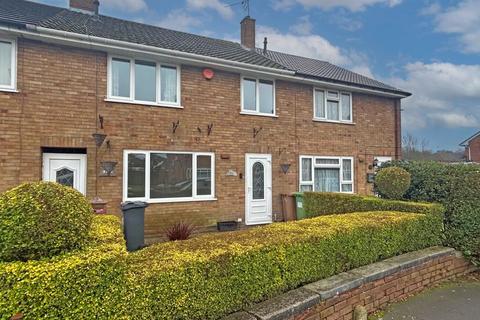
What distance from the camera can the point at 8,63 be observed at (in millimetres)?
6926

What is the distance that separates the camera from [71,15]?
9.73 meters

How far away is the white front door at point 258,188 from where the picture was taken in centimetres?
974

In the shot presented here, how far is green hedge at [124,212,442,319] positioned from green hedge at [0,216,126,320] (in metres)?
0.17

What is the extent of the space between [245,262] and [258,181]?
710cm

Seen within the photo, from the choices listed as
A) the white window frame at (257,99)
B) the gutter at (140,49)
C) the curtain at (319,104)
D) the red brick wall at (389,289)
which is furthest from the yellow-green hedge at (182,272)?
the curtain at (319,104)

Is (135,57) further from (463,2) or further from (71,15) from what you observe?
(463,2)

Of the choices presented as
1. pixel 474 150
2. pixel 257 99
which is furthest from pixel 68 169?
pixel 474 150

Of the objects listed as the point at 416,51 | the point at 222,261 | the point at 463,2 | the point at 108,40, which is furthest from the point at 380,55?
the point at 222,261

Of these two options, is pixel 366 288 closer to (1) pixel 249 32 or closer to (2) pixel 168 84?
(2) pixel 168 84

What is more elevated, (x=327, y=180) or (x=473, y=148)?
(x=473, y=148)

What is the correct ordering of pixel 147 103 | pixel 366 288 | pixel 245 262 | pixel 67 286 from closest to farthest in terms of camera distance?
pixel 67 286
pixel 245 262
pixel 366 288
pixel 147 103

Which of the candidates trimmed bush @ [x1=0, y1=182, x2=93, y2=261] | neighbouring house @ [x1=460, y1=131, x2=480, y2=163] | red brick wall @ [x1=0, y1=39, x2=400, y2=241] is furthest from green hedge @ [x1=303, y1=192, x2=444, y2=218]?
neighbouring house @ [x1=460, y1=131, x2=480, y2=163]

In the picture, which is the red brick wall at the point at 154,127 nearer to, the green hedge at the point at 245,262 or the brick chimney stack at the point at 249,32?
the brick chimney stack at the point at 249,32

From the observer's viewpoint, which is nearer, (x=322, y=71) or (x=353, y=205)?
(x=353, y=205)
